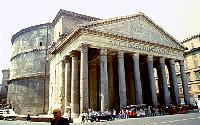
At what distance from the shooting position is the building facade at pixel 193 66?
125 feet

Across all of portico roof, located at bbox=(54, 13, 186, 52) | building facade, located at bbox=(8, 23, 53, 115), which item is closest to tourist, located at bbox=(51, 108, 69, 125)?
portico roof, located at bbox=(54, 13, 186, 52)

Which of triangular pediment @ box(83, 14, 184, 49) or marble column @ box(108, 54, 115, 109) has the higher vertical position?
triangular pediment @ box(83, 14, 184, 49)

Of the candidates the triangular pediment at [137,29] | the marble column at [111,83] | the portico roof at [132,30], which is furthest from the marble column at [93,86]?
the triangular pediment at [137,29]

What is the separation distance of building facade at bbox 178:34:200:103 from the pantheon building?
9.27m

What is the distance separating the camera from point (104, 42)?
76.8 ft

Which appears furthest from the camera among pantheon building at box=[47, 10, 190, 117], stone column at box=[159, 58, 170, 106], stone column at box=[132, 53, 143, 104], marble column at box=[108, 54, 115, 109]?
marble column at box=[108, 54, 115, 109]

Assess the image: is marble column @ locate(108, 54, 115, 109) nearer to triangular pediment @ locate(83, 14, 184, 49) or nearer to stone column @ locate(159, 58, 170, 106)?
triangular pediment @ locate(83, 14, 184, 49)

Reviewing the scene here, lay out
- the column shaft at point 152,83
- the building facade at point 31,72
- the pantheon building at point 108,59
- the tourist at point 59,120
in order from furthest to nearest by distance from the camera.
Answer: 1. the building facade at point 31,72
2. the column shaft at point 152,83
3. the pantheon building at point 108,59
4. the tourist at point 59,120

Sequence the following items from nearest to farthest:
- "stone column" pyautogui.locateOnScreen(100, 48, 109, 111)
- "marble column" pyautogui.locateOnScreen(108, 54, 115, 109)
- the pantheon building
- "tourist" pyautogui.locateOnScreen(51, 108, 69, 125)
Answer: "tourist" pyautogui.locateOnScreen(51, 108, 69, 125)
"stone column" pyautogui.locateOnScreen(100, 48, 109, 111)
the pantheon building
"marble column" pyautogui.locateOnScreen(108, 54, 115, 109)

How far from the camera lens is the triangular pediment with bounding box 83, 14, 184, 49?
23.8 m

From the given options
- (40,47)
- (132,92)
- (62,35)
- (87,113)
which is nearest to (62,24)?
(62,35)

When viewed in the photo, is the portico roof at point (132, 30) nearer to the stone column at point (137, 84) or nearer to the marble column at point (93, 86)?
the stone column at point (137, 84)

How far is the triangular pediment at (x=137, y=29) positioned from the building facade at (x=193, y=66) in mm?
9547

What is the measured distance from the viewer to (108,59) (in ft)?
93.7
